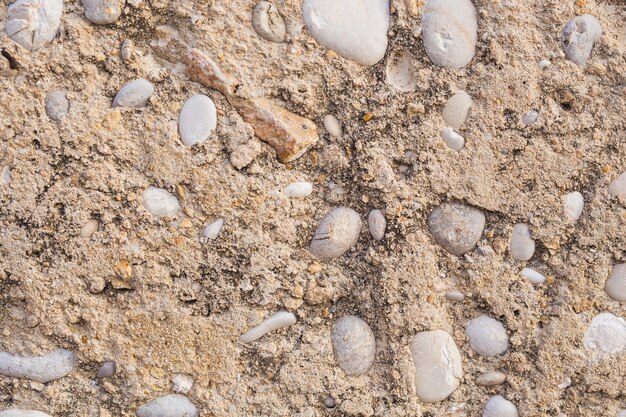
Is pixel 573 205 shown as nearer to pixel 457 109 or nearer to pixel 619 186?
pixel 619 186

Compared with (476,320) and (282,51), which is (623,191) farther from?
(282,51)

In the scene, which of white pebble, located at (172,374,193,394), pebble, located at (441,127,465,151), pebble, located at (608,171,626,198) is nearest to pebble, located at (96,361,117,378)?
white pebble, located at (172,374,193,394)

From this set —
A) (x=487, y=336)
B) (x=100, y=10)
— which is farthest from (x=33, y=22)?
(x=487, y=336)

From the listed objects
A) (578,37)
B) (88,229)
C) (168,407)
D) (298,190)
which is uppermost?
(578,37)

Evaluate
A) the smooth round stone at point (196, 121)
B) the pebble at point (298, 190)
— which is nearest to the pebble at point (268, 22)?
the smooth round stone at point (196, 121)

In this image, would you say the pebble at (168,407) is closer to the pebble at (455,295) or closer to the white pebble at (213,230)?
the white pebble at (213,230)

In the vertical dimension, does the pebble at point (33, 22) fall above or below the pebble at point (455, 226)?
above
